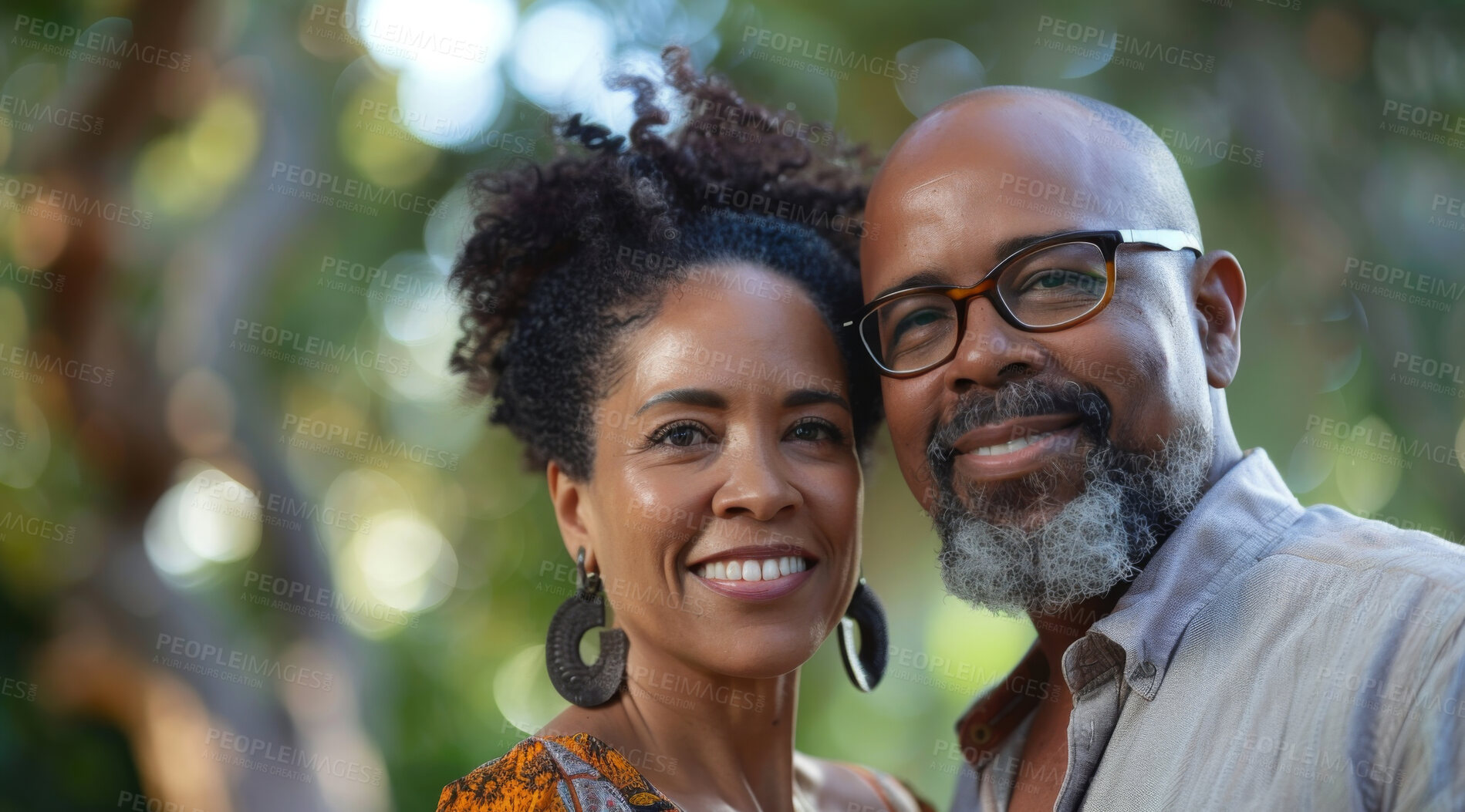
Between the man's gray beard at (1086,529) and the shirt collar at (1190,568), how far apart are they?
0.06m

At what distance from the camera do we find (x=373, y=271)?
7340 mm

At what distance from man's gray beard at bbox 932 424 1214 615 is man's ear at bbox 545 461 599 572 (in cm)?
104

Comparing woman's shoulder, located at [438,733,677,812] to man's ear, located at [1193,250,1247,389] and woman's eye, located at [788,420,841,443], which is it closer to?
woman's eye, located at [788,420,841,443]

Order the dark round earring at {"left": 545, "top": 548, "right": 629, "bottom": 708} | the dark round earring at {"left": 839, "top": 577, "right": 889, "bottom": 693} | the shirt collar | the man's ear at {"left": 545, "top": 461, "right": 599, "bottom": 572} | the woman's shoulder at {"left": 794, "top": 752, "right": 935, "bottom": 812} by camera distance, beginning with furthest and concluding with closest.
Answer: the woman's shoulder at {"left": 794, "top": 752, "right": 935, "bottom": 812}, the dark round earring at {"left": 839, "top": 577, "right": 889, "bottom": 693}, the man's ear at {"left": 545, "top": 461, "right": 599, "bottom": 572}, the dark round earring at {"left": 545, "top": 548, "right": 629, "bottom": 708}, the shirt collar

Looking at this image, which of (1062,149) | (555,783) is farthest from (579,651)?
(1062,149)

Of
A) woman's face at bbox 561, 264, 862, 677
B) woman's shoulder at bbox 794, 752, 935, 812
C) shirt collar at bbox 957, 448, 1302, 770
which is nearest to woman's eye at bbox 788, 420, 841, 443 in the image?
woman's face at bbox 561, 264, 862, 677

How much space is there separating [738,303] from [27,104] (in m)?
4.55

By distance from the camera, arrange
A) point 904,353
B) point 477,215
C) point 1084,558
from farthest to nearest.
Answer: point 477,215, point 904,353, point 1084,558

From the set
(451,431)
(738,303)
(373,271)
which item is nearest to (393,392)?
(451,431)

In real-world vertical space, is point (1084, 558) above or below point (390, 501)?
below

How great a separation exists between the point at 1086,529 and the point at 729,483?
0.86 metres

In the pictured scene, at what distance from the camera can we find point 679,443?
2.81 m

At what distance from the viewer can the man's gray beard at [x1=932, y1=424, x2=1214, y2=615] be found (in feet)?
8.07

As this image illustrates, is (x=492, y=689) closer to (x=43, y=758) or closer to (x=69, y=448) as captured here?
(x=43, y=758)
